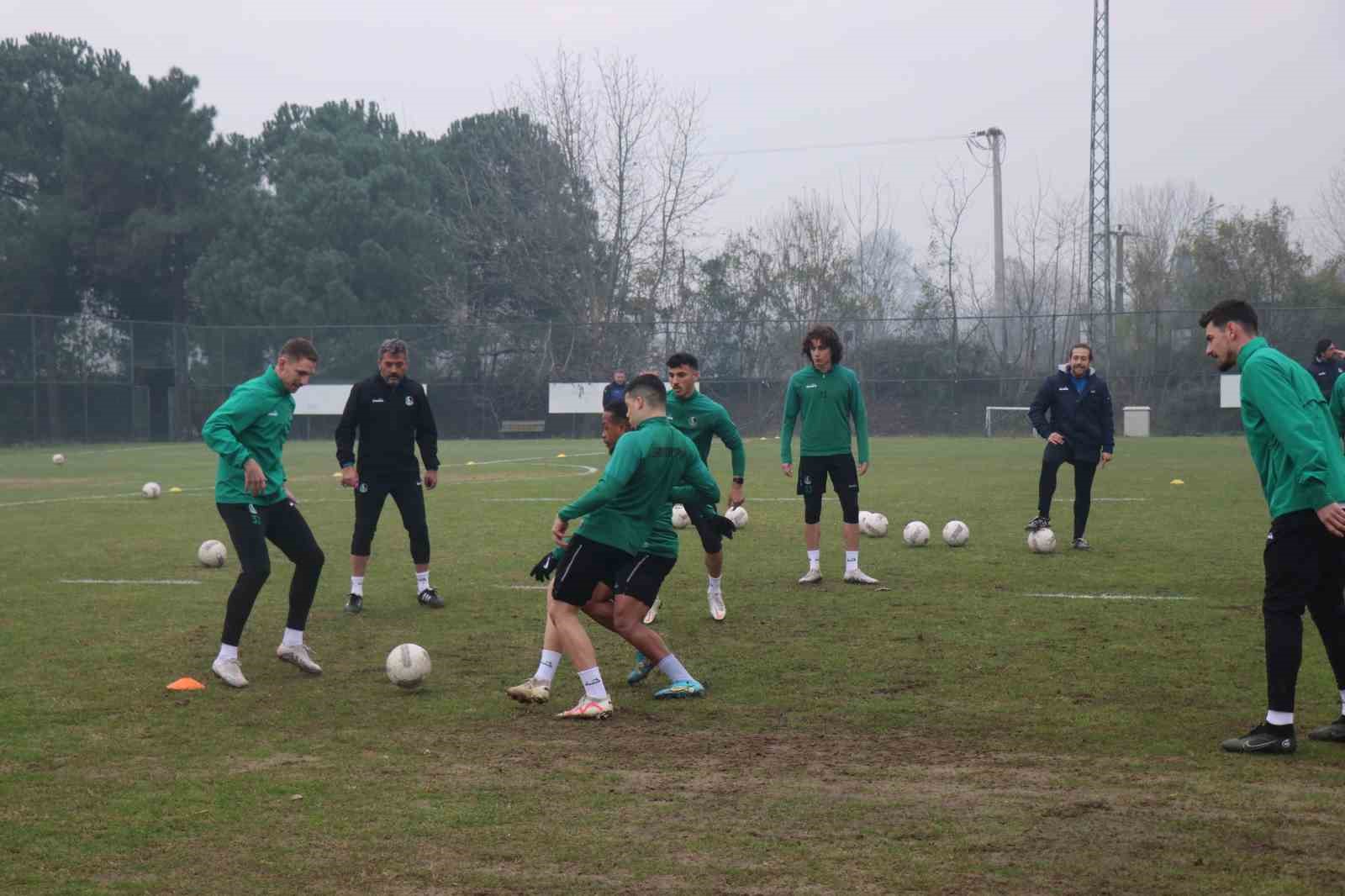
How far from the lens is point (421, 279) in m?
56.1

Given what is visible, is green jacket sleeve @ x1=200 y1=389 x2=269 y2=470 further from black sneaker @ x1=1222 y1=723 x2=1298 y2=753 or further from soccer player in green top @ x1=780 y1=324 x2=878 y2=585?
black sneaker @ x1=1222 y1=723 x2=1298 y2=753

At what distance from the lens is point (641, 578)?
24.4 ft

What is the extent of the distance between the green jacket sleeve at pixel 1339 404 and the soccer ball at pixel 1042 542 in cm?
598

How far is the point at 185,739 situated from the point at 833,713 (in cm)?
325

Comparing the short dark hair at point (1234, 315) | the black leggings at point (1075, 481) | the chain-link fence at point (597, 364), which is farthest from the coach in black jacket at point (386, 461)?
the chain-link fence at point (597, 364)

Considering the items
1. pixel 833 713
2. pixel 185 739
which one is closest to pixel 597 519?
pixel 833 713

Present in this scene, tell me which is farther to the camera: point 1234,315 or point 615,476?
point 615,476

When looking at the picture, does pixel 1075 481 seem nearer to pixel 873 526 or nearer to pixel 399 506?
pixel 873 526

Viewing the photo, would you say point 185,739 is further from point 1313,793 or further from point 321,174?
point 321,174

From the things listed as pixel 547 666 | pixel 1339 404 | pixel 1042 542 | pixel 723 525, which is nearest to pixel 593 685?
pixel 547 666

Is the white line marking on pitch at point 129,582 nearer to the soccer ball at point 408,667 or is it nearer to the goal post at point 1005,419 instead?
the soccer ball at point 408,667

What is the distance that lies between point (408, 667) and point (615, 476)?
1699 mm

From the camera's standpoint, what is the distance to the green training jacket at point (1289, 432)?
19.5 feet

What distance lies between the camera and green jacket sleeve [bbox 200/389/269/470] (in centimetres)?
788
